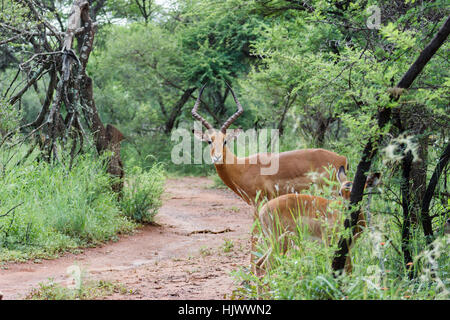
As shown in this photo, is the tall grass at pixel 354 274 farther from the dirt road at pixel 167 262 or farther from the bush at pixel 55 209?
the bush at pixel 55 209

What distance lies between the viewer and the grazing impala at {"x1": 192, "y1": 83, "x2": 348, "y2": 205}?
285 inches

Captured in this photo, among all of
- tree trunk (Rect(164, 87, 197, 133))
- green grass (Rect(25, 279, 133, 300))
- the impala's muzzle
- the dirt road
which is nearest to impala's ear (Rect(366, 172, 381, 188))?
the dirt road

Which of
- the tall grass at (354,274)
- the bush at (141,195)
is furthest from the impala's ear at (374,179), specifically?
the bush at (141,195)

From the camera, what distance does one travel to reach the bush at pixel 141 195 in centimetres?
932

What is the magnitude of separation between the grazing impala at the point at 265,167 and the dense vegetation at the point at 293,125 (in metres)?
0.60

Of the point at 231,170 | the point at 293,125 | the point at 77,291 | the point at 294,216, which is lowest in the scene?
the point at 77,291

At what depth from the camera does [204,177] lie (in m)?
19.4

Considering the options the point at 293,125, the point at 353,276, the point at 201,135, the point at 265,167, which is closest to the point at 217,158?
the point at 265,167

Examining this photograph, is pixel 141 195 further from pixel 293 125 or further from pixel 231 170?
pixel 293 125

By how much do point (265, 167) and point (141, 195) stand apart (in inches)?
112

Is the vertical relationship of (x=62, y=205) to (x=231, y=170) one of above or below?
below

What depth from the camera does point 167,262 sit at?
6.79m

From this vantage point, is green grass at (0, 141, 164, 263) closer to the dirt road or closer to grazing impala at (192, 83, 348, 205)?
the dirt road
